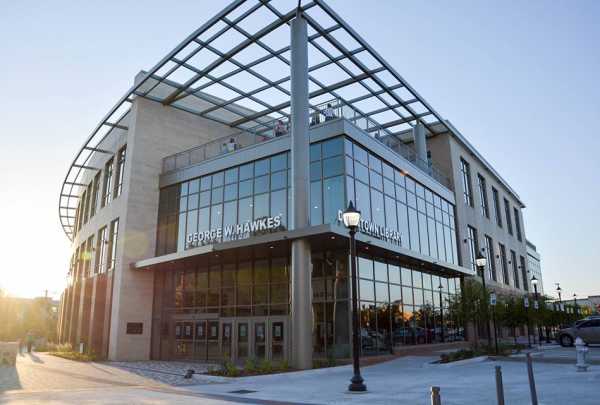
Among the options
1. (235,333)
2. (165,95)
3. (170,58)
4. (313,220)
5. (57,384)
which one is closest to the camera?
(57,384)

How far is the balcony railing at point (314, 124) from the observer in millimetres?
24094

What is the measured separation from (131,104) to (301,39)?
1445 cm

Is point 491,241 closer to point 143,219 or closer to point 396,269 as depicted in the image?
point 396,269

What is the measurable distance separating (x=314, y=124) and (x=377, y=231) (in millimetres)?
6136

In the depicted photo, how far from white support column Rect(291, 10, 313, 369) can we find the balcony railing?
2.22m

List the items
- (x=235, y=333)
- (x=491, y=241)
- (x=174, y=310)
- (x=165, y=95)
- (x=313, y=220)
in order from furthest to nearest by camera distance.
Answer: (x=491, y=241)
(x=165, y=95)
(x=174, y=310)
(x=235, y=333)
(x=313, y=220)

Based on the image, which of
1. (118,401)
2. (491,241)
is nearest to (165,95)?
(118,401)

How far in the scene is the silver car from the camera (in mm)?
28656

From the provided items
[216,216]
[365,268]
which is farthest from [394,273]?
[216,216]

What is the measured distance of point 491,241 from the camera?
4419 centimetres

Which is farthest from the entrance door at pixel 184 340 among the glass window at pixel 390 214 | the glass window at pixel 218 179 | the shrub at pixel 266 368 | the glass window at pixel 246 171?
the glass window at pixel 390 214

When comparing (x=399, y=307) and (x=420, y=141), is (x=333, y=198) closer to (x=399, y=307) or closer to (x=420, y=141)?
(x=399, y=307)

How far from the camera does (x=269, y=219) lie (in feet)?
81.4

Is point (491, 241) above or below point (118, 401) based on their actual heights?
above
